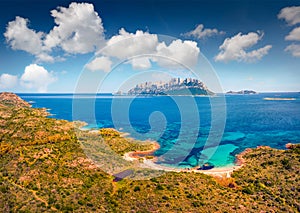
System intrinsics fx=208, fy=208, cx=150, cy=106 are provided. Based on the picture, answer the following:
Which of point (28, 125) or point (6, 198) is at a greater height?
point (28, 125)

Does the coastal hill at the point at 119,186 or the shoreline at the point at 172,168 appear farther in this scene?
the shoreline at the point at 172,168

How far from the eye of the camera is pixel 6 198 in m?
24.6

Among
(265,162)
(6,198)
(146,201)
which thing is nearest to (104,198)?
(146,201)

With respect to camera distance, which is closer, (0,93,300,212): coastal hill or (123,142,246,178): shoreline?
(0,93,300,212): coastal hill

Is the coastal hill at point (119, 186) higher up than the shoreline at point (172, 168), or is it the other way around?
the coastal hill at point (119, 186)

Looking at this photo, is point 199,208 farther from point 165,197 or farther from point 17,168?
point 17,168

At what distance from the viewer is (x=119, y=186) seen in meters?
30.6

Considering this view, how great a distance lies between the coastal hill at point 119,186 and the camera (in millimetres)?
25047

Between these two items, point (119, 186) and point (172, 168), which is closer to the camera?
point (119, 186)

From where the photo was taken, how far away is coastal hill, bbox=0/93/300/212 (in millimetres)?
25047

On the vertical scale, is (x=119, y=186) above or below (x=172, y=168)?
above

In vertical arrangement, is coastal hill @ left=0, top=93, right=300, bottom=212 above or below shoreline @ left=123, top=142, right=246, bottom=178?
above

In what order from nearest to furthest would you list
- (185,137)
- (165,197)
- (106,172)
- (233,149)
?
(165,197) → (106,172) → (233,149) → (185,137)

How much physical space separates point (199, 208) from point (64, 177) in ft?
64.4
